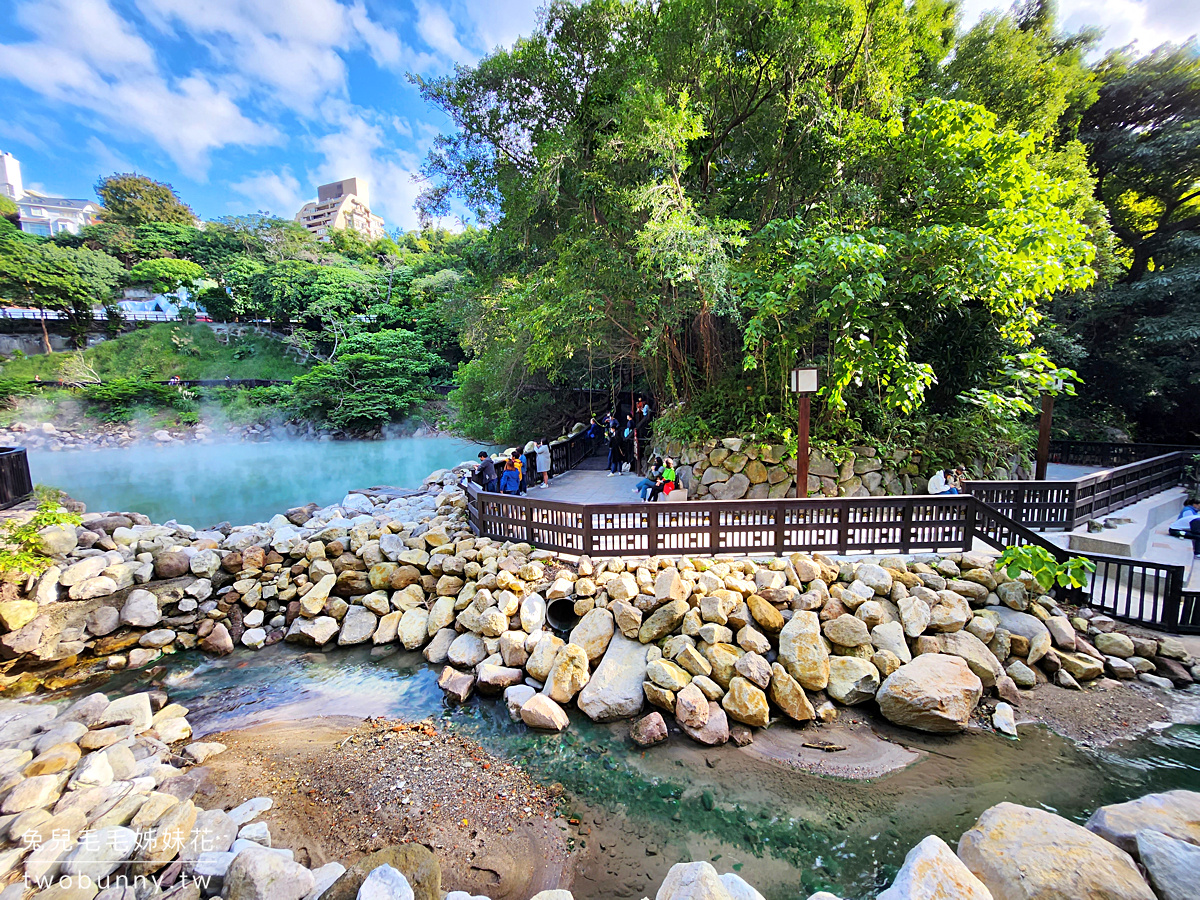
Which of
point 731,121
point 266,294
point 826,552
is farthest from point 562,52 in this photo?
point 266,294

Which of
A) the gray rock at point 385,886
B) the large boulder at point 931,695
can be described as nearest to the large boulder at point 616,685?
the gray rock at point 385,886

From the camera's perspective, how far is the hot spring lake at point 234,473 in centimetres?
1159

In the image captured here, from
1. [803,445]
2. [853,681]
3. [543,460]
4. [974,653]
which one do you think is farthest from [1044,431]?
[543,460]

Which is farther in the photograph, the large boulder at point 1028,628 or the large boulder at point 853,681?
the large boulder at point 1028,628

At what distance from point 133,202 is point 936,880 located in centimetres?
4959

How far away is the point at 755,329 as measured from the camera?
22.1 ft

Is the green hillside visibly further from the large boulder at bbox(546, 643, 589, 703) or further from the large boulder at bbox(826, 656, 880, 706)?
the large boulder at bbox(826, 656, 880, 706)

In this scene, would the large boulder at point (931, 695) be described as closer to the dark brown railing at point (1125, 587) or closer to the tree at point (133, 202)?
the dark brown railing at point (1125, 587)

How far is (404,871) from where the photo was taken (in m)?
3.09

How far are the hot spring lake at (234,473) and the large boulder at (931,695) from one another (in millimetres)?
12236

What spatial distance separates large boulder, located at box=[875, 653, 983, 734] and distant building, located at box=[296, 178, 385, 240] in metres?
68.6

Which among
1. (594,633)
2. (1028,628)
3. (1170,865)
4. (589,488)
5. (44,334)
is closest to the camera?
(1170,865)

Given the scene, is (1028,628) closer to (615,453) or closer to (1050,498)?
(1050,498)

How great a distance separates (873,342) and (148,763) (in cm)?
1038
